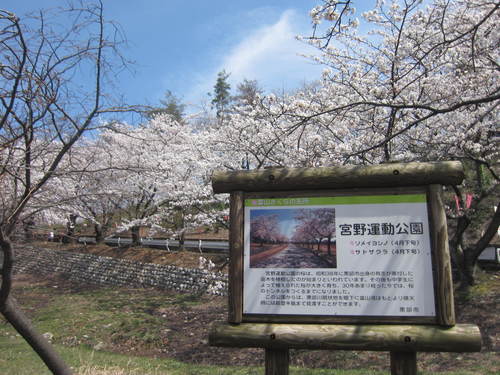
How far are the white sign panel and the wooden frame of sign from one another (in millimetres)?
16

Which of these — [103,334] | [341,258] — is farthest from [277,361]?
[103,334]

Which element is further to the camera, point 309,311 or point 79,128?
point 79,128

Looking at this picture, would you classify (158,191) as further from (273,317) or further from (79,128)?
(273,317)

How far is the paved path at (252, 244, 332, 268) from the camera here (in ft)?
9.88

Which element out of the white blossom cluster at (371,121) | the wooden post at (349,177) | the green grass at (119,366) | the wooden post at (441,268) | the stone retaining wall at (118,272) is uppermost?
the white blossom cluster at (371,121)

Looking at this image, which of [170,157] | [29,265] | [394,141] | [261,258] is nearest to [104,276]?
[170,157]

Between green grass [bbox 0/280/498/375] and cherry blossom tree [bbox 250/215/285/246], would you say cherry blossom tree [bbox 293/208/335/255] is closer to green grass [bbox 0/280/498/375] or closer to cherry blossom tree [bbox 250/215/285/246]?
cherry blossom tree [bbox 250/215/285/246]

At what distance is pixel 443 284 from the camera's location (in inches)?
112

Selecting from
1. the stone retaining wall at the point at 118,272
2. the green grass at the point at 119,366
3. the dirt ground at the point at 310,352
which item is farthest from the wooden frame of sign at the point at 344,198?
the stone retaining wall at the point at 118,272

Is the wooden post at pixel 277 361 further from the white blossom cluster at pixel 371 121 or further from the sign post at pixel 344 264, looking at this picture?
the white blossom cluster at pixel 371 121

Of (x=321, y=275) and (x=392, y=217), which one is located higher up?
(x=392, y=217)

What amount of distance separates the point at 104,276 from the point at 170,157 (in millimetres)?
6538

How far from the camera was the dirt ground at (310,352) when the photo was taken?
6859 millimetres

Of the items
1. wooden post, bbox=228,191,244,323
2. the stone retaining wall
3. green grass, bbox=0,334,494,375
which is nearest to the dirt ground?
green grass, bbox=0,334,494,375
